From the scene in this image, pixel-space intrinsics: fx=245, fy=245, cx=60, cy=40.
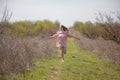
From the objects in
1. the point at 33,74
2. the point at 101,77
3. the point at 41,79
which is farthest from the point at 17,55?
the point at 101,77

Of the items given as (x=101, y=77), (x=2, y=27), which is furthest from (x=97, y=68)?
(x=2, y=27)

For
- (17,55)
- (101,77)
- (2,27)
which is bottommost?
(101,77)

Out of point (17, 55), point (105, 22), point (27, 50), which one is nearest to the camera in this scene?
point (17, 55)

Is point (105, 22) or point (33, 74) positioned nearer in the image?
point (33, 74)

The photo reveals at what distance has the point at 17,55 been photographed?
10.4m

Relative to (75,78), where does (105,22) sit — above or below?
above

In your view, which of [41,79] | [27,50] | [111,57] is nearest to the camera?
[41,79]

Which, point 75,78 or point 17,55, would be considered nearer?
point 75,78

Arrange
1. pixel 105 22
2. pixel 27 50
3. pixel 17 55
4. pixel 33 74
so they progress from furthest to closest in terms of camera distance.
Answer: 1. pixel 105 22
2. pixel 27 50
3. pixel 17 55
4. pixel 33 74

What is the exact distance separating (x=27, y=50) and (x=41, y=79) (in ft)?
12.2

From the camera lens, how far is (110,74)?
997cm

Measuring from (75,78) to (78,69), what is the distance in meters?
1.66

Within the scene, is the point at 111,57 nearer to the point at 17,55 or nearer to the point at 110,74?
the point at 110,74

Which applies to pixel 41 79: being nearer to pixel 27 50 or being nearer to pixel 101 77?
pixel 101 77
